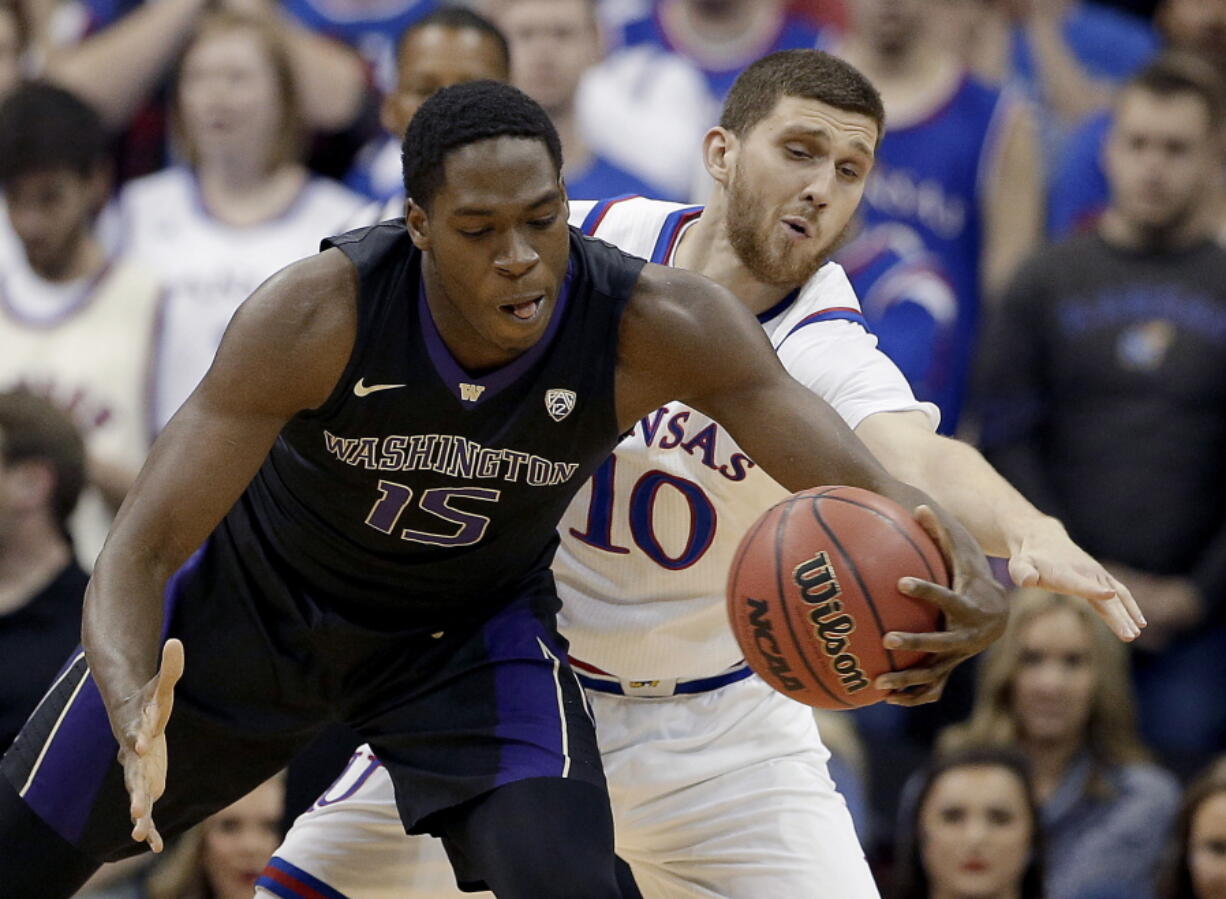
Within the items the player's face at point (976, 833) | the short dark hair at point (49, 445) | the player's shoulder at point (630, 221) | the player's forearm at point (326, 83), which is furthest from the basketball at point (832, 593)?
the player's forearm at point (326, 83)

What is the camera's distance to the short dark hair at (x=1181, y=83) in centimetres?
735

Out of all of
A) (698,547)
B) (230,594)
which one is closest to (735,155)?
(698,547)

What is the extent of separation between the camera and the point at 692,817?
195 inches

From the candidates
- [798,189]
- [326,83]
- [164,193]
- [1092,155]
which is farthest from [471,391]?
[1092,155]

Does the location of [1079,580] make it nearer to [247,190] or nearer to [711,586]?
[711,586]

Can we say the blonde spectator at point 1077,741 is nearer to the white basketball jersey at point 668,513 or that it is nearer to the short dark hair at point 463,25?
the white basketball jersey at point 668,513

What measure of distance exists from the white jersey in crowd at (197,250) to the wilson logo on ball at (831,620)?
3.86 metres

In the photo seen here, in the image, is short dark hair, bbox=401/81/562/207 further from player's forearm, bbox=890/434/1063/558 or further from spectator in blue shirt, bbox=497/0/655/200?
spectator in blue shirt, bbox=497/0/655/200

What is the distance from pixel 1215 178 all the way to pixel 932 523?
4.08 meters

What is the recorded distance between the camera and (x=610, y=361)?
4.22 m

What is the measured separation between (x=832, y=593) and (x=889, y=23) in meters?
4.10

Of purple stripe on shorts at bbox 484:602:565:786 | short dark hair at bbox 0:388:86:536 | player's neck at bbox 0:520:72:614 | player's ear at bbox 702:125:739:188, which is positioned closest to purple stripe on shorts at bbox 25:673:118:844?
purple stripe on shorts at bbox 484:602:565:786

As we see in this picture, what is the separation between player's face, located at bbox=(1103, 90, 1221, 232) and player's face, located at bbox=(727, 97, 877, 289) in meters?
2.74

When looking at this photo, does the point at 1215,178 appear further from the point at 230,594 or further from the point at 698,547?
the point at 230,594
